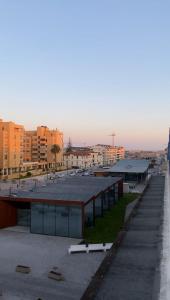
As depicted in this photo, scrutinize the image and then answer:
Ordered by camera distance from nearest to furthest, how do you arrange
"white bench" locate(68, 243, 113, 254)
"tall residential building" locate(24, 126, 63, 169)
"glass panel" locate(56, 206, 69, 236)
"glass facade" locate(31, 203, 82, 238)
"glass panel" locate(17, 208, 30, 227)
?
"white bench" locate(68, 243, 113, 254) < "glass facade" locate(31, 203, 82, 238) < "glass panel" locate(56, 206, 69, 236) < "glass panel" locate(17, 208, 30, 227) < "tall residential building" locate(24, 126, 63, 169)

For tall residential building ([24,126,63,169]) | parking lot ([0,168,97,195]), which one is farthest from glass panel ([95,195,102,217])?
tall residential building ([24,126,63,169])

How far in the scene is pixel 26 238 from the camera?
29.6m

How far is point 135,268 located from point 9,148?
80.1 m

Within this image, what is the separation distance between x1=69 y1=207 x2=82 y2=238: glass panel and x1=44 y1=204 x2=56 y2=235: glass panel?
5.61ft

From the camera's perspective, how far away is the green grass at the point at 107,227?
2922 cm

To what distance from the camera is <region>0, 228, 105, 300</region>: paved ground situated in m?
18.3

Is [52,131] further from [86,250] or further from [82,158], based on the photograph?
[86,250]

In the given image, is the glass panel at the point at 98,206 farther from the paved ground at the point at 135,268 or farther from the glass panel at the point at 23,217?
the paved ground at the point at 135,268

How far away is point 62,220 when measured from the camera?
3042cm

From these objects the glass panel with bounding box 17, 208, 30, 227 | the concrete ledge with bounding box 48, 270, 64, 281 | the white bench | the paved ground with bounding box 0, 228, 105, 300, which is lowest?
the paved ground with bounding box 0, 228, 105, 300

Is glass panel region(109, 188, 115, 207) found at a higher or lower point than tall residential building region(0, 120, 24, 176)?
lower

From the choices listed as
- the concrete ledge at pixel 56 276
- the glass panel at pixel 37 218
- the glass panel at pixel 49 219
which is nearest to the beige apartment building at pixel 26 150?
the glass panel at pixel 37 218

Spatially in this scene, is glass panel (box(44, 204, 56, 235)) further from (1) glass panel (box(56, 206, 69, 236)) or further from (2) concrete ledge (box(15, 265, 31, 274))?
(2) concrete ledge (box(15, 265, 31, 274))

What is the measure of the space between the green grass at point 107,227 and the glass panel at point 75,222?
90cm
